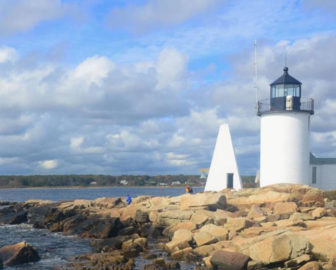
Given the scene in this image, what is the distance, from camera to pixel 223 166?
23.8 m

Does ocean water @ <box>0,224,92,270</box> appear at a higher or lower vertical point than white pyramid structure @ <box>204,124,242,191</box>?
lower

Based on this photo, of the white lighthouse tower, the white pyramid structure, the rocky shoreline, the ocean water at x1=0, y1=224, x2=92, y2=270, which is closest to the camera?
the rocky shoreline

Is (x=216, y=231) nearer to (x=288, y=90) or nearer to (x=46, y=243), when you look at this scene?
(x=46, y=243)

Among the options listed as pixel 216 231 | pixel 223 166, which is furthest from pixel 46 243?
pixel 223 166

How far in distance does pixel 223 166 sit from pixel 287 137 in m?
4.20

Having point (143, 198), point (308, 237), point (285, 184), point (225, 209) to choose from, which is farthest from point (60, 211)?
point (308, 237)

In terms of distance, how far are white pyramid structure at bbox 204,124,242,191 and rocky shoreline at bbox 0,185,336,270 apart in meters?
3.36

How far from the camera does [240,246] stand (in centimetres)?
1158

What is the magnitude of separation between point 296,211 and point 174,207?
15.1 feet

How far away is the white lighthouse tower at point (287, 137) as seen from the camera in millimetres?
20703

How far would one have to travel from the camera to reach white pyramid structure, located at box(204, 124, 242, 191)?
2364 centimetres

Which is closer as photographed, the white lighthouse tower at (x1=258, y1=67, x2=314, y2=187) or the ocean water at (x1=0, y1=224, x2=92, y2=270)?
the ocean water at (x1=0, y1=224, x2=92, y2=270)

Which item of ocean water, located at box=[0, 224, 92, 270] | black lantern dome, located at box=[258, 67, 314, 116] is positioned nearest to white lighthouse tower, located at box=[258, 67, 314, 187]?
black lantern dome, located at box=[258, 67, 314, 116]

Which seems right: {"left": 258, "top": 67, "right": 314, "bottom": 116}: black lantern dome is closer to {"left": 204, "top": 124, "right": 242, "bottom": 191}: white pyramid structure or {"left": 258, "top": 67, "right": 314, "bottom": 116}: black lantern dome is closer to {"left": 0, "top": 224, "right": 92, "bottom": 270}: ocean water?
{"left": 204, "top": 124, "right": 242, "bottom": 191}: white pyramid structure
